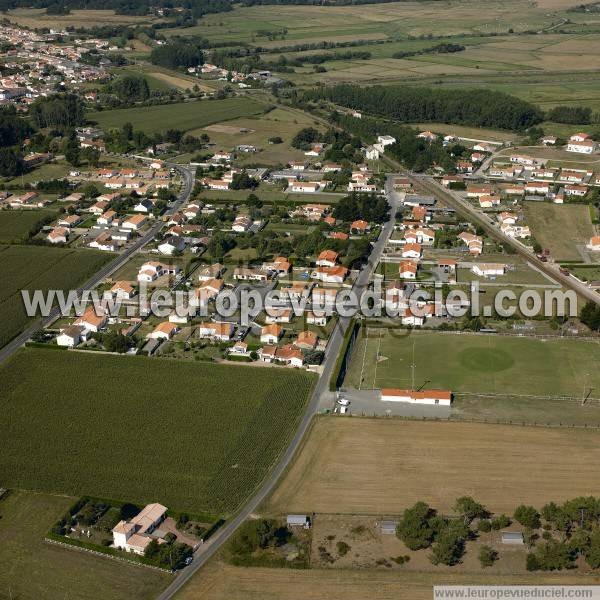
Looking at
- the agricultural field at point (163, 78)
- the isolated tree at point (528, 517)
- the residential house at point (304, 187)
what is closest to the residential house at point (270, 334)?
the isolated tree at point (528, 517)

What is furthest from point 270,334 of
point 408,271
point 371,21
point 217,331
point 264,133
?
point 371,21

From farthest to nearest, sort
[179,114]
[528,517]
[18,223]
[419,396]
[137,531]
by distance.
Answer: [179,114] → [18,223] → [419,396] → [528,517] → [137,531]

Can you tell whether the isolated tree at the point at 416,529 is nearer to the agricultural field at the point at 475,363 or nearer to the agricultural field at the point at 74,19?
the agricultural field at the point at 475,363

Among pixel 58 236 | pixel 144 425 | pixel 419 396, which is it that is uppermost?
pixel 58 236

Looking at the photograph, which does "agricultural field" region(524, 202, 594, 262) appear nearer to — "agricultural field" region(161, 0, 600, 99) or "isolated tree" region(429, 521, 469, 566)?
"isolated tree" region(429, 521, 469, 566)

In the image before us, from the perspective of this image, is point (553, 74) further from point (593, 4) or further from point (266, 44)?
point (593, 4)

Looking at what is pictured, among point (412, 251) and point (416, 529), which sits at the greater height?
point (412, 251)

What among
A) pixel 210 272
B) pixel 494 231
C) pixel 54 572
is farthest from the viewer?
pixel 494 231

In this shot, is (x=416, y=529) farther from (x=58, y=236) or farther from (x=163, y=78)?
(x=163, y=78)
